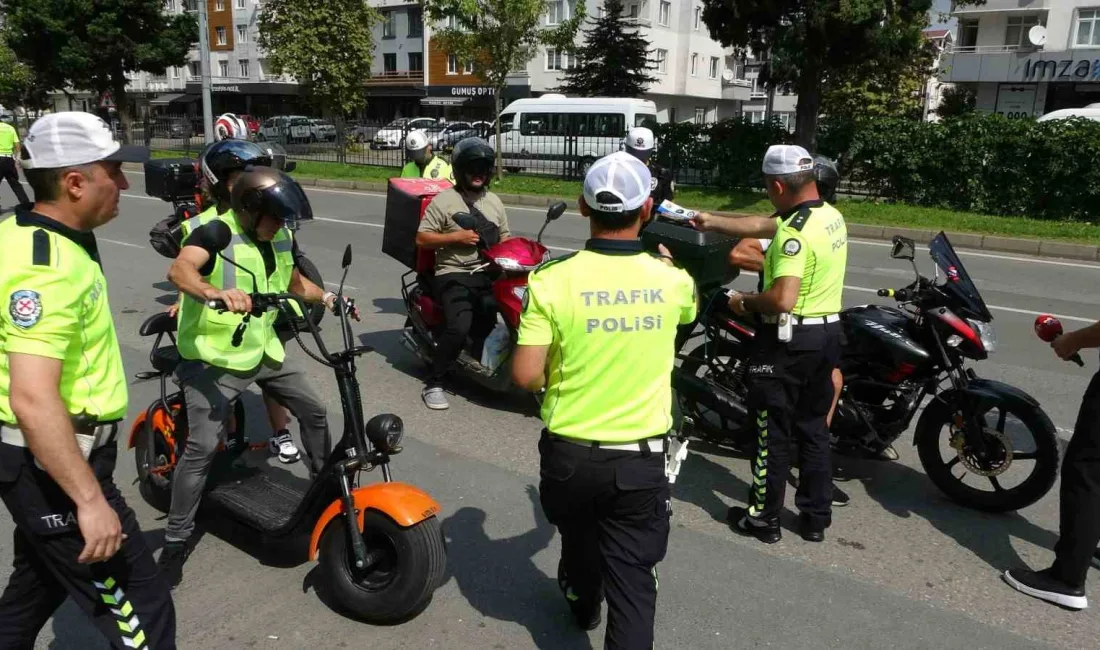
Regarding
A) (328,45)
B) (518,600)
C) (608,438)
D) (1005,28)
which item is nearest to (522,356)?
(608,438)

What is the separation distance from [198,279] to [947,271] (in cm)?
360

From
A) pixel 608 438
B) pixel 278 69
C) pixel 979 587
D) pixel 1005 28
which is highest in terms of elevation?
pixel 1005 28

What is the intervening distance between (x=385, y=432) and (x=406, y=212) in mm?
3439

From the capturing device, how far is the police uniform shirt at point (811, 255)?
3863 mm

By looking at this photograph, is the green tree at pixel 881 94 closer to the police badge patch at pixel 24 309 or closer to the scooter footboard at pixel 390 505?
the scooter footboard at pixel 390 505

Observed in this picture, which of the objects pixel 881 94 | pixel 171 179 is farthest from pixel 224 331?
pixel 881 94

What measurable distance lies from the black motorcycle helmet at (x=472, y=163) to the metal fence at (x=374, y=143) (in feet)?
47.0

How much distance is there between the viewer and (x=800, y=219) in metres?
3.90

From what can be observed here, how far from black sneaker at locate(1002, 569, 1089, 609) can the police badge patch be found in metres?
3.81

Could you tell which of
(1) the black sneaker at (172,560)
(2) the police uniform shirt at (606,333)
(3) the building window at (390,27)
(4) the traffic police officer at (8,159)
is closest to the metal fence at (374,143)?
(4) the traffic police officer at (8,159)

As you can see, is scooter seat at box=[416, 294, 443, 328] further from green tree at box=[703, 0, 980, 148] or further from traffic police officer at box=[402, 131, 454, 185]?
green tree at box=[703, 0, 980, 148]

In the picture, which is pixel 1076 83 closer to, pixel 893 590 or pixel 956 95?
pixel 956 95

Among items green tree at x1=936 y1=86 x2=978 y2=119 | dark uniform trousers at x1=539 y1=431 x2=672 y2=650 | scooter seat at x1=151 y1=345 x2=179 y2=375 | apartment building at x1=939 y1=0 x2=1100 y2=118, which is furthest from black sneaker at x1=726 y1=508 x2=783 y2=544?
apartment building at x1=939 y1=0 x2=1100 y2=118

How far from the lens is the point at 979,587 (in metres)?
3.81
